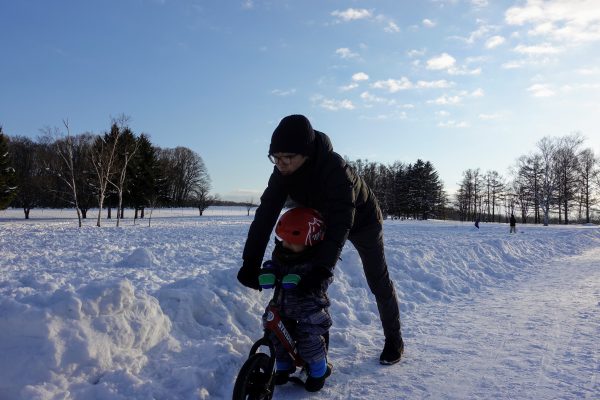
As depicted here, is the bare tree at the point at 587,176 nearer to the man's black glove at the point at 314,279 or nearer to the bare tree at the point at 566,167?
the bare tree at the point at 566,167

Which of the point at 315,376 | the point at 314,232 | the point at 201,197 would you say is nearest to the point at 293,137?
the point at 314,232

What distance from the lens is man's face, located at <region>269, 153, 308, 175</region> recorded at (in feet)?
9.72

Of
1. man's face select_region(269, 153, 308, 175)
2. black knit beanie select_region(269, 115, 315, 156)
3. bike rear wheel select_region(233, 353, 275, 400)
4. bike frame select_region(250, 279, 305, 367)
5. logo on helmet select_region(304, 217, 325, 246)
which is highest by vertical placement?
black knit beanie select_region(269, 115, 315, 156)

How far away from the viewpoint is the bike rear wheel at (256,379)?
7.75ft

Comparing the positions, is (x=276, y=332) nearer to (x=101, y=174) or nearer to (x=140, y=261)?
(x=140, y=261)

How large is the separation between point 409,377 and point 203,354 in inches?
66.0

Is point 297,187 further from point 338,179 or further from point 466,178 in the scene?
point 466,178

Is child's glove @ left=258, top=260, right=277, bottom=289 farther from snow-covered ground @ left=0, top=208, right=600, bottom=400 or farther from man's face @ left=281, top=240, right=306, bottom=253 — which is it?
snow-covered ground @ left=0, top=208, right=600, bottom=400

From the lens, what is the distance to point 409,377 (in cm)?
327

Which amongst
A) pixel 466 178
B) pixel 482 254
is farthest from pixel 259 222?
pixel 466 178

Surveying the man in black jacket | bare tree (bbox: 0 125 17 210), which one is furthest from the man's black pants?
bare tree (bbox: 0 125 17 210)

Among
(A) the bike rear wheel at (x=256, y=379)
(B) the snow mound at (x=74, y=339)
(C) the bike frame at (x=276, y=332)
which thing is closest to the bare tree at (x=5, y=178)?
(B) the snow mound at (x=74, y=339)

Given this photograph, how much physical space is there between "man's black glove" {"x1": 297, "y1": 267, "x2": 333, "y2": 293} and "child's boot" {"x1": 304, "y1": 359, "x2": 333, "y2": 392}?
633 mm

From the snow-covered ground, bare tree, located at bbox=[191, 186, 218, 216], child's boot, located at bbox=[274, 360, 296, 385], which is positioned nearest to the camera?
the snow-covered ground
